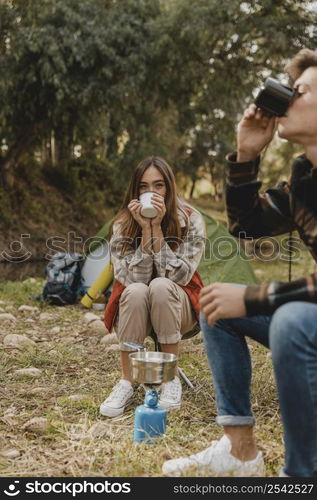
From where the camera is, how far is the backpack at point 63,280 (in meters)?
5.16

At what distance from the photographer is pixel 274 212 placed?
1.78 metres

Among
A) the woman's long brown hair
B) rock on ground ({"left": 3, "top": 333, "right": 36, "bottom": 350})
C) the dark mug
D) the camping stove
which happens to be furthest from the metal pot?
rock on ground ({"left": 3, "top": 333, "right": 36, "bottom": 350})

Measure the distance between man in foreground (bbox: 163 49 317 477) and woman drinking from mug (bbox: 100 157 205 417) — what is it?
762 mm

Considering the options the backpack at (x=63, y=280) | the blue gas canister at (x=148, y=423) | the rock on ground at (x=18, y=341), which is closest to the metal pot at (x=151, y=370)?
the blue gas canister at (x=148, y=423)

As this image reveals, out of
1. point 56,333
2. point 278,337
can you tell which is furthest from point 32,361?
point 278,337

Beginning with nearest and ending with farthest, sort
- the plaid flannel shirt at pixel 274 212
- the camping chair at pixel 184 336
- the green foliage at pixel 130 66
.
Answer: the plaid flannel shirt at pixel 274 212
the camping chair at pixel 184 336
the green foliage at pixel 130 66

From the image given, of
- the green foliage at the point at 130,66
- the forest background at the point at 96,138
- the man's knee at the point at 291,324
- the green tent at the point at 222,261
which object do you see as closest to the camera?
the man's knee at the point at 291,324

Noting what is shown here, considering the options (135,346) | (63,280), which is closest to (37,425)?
(135,346)

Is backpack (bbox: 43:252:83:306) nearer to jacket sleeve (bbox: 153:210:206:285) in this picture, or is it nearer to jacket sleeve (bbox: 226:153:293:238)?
jacket sleeve (bbox: 153:210:206:285)

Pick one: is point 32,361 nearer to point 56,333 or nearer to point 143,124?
point 56,333

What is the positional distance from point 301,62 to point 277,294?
70cm

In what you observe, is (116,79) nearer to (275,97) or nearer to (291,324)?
(275,97)

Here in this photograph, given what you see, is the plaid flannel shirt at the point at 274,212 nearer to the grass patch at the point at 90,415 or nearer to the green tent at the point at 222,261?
the grass patch at the point at 90,415
